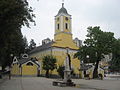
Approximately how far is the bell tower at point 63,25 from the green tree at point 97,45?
19.0 meters

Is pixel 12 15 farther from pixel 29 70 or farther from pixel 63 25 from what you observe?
pixel 63 25

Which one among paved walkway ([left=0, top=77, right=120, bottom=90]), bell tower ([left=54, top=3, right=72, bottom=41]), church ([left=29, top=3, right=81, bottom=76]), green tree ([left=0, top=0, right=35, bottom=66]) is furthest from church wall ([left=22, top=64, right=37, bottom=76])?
green tree ([left=0, top=0, right=35, bottom=66])

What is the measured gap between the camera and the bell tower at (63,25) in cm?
7019

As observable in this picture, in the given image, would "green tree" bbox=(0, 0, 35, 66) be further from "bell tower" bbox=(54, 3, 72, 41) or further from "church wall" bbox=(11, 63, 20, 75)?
"bell tower" bbox=(54, 3, 72, 41)

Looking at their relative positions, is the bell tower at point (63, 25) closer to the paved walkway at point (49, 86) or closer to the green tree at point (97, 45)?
the green tree at point (97, 45)

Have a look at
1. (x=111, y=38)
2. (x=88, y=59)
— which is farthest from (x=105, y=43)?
(x=88, y=59)

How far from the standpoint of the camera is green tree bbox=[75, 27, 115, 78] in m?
49.6

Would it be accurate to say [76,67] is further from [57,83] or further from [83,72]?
[57,83]

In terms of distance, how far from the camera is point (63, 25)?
70.3 meters

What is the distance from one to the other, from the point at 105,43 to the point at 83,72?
2220 centimetres

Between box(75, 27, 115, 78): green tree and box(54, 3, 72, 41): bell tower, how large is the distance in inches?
747

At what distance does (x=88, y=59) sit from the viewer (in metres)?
51.2

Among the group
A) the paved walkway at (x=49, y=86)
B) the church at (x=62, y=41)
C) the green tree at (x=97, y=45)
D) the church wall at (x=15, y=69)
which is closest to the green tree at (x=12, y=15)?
the paved walkway at (x=49, y=86)

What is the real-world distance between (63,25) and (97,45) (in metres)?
22.4
